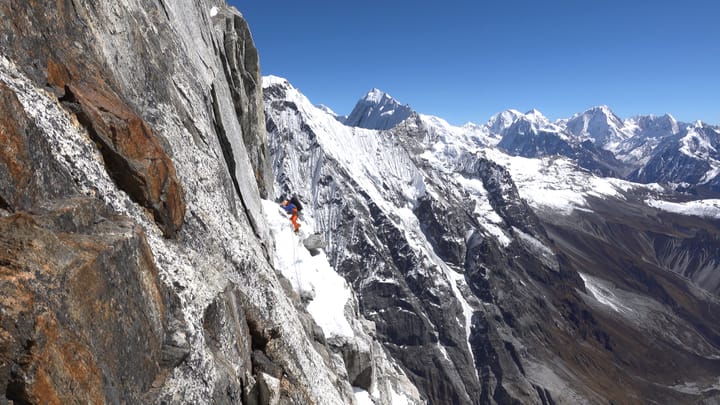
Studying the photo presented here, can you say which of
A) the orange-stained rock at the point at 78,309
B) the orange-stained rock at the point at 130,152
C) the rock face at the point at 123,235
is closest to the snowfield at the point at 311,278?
the rock face at the point at 123,235

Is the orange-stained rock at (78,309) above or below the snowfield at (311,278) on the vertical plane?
below

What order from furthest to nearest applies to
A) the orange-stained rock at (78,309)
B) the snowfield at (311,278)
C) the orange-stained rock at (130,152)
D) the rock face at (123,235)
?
the snowfield at (311,278), the orange-stained rock at (130,152), the rock face at (123,235), the orange-stained rock at (78,309)

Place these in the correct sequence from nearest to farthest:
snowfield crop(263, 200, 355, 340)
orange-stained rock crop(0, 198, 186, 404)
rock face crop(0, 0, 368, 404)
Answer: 1. orange-stained rock crop(0, 198, 186, 404)
2. rock face crop(0, 0, 368, 404)
3. snowfield crop(263, 200, 355, 340)

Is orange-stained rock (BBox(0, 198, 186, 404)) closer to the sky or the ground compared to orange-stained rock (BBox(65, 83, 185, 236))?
closer to the ground

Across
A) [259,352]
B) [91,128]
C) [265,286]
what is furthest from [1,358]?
[265,286]

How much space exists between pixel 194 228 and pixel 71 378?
8452mm

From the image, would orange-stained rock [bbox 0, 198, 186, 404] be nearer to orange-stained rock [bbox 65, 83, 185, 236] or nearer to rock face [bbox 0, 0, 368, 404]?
rock face [bbox 0, 0, 368, 404]

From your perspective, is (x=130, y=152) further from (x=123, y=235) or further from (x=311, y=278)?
(x=311, y=278)

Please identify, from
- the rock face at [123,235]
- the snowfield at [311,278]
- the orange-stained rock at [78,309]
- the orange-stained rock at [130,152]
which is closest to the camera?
the orange-stained rock at [78,309]

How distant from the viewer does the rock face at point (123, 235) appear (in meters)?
9.30

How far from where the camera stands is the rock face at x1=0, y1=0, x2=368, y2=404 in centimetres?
930

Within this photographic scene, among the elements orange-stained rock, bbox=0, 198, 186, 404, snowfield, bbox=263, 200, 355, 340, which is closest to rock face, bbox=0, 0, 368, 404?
orange-stained rock, bbox=0, 198, 186, 404

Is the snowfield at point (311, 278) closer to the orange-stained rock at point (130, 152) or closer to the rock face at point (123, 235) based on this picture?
the rock face at point (123, 235)

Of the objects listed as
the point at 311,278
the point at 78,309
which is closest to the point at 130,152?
the point at 78,309
